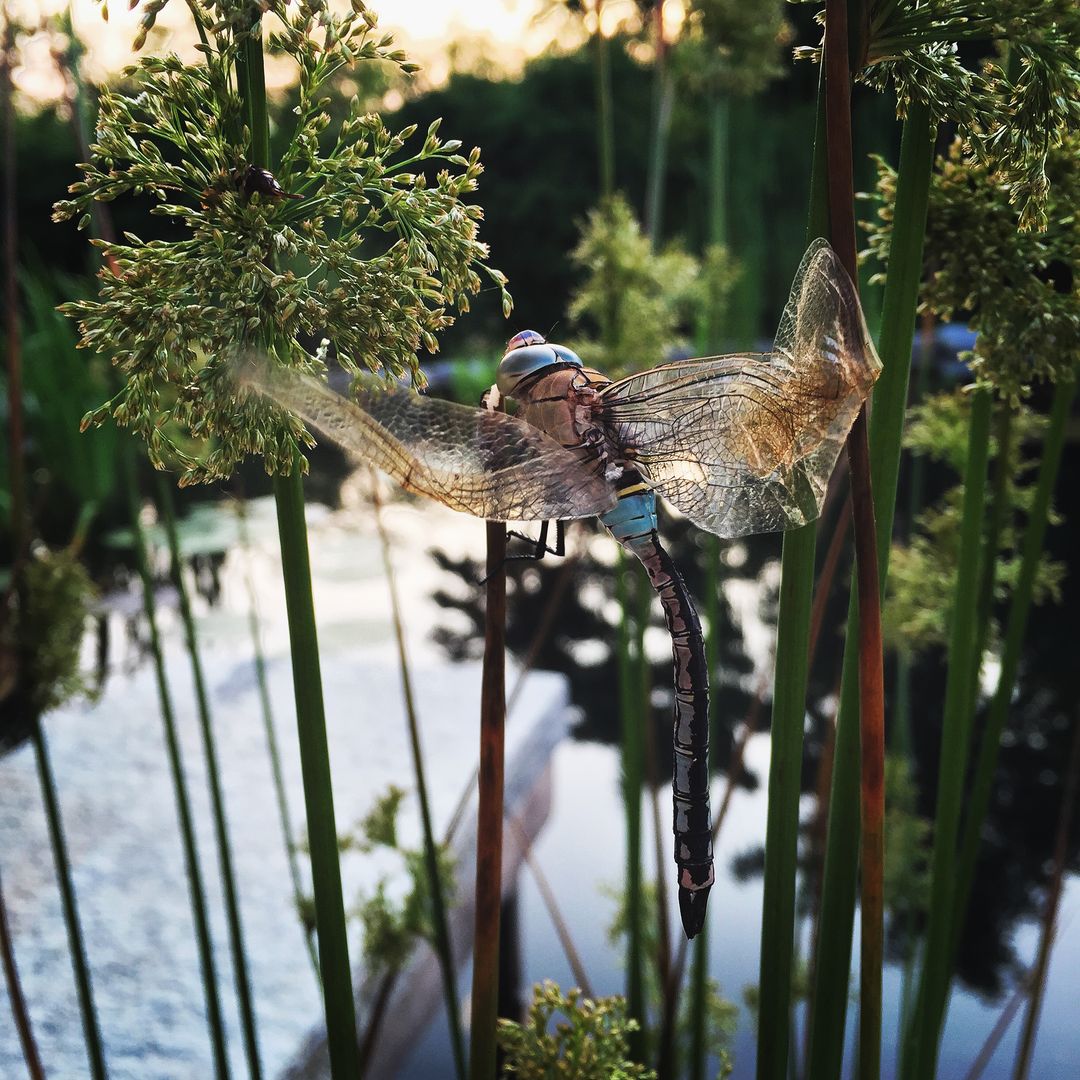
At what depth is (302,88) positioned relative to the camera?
0.90 ft

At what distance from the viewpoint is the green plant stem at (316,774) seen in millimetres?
278

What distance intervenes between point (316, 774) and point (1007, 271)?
0.91ft

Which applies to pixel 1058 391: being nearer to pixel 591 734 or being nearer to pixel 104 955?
pixel 104 955

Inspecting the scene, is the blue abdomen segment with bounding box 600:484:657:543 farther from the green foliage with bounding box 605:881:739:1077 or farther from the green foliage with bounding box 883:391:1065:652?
the green foliage with bounding box 605:881:739:1077

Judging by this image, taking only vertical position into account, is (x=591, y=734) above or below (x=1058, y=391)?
below

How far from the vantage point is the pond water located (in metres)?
1.10

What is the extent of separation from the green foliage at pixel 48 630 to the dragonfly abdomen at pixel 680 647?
1.31 feet

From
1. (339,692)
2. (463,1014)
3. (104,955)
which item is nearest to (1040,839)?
(463,1014)

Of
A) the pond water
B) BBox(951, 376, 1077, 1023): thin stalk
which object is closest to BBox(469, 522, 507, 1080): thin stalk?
BBox(951, 376, 1077, 1023): thin stalk

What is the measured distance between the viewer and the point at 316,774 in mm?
297

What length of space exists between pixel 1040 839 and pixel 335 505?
2.78 meters

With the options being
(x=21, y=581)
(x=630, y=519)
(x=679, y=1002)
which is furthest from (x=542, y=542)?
(x=679, y=1002)

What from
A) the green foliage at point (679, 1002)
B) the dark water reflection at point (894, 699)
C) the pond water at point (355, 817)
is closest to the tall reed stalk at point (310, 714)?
the pond water at point (355, 817)

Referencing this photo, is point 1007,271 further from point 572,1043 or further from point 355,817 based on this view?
point 355,817
